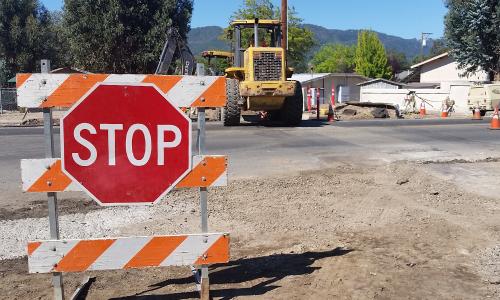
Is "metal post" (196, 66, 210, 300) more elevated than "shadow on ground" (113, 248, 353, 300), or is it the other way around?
"metal post" (196, 66, 210, 300)

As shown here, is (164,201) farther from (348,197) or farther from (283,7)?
(283,7)

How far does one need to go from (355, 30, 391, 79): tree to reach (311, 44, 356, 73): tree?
14.5 metres

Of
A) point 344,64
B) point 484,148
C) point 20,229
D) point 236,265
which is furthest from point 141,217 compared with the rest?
point 344,64

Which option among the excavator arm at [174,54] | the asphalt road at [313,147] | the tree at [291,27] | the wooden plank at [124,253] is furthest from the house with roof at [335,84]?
→ the wooden plank at [124,253]

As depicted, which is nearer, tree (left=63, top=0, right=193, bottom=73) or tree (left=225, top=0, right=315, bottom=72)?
tree (left=63, top=0, right=193, bottom=73)

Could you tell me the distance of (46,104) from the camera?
3.83 metres

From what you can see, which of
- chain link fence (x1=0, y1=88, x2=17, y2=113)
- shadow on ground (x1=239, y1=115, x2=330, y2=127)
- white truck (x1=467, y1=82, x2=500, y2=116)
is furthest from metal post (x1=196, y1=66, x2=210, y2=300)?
chain link fence (x1=0, y1=88, x2=17, y2=113)

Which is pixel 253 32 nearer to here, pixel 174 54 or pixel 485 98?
pixel 174 54

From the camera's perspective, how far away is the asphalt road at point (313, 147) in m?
10.6

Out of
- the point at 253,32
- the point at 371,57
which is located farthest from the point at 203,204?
the point at 371,57

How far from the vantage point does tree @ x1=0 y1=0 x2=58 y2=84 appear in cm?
4447

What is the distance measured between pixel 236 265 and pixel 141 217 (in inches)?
81.8

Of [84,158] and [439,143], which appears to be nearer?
[84,158]

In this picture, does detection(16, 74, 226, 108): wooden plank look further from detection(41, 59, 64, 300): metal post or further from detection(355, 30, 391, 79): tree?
detection(355, 30, 391, 79): tree
